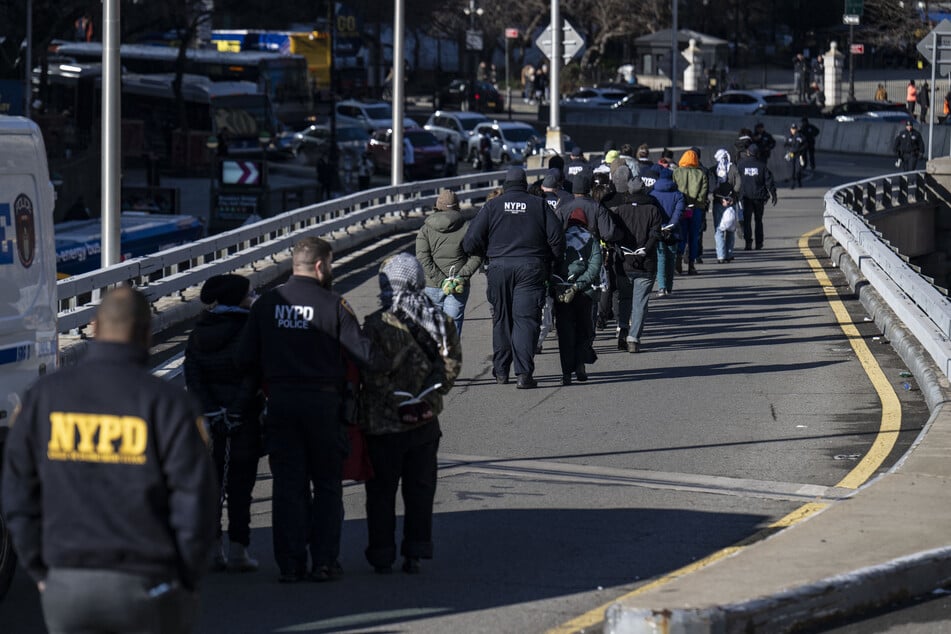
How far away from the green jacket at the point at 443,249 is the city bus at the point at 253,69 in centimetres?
4839

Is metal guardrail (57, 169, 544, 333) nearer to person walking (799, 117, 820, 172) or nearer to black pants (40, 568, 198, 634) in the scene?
black pants (40, 568, 198, 634)

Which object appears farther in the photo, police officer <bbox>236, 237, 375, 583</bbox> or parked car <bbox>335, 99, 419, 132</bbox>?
parked car <bbox>335, 99, 419, 132</bbox>

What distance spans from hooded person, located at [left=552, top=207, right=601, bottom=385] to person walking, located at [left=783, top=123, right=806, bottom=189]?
27.0 meters

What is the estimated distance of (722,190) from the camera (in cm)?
2362

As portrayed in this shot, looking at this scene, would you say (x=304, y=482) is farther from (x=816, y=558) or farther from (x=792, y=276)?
(x=792, y=276)

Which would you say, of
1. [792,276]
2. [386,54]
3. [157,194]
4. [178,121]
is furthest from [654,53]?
[792,276]

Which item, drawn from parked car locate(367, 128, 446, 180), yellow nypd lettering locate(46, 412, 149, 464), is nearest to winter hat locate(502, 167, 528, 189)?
yellow nypd lettering locate(46, 412, 149, 464)

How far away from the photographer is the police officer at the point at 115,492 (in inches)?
181

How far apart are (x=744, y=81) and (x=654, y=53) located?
6.37 m

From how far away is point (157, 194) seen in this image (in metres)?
31.1

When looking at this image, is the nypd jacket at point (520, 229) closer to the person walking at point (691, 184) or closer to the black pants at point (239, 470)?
the black pants at point (239, 470)

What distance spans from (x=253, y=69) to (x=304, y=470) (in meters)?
56.5

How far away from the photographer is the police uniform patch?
314 inches

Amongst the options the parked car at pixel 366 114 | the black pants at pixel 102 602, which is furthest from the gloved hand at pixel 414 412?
the parked car at pixel 366 114
